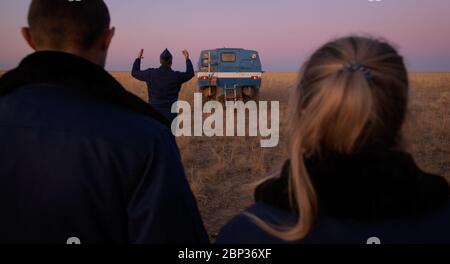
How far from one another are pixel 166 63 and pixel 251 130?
5431 millimetres

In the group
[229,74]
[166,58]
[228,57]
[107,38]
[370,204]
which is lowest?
[229,74]

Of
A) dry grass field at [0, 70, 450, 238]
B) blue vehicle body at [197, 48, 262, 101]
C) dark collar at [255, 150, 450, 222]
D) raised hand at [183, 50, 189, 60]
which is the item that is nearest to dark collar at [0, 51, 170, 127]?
dark collar at [255, 150, 450, 222]

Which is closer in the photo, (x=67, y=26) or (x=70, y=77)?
(x=70, y=77)

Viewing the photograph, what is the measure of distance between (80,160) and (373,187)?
1.00 meters

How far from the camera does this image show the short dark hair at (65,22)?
1690mm

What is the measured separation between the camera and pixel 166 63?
6355 mm

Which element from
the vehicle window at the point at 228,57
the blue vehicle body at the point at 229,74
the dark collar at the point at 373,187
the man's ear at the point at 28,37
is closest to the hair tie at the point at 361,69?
the dark collar at the point at 373,187

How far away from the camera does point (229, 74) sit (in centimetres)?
1645

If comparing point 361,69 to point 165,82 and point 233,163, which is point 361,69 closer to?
point 165,82

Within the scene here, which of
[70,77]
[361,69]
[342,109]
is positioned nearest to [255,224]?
[342,109]

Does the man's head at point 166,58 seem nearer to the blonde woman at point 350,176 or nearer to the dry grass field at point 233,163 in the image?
the dry grass field at point 233,163

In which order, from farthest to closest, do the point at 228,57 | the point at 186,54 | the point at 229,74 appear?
the point at 228,57, the point at 229,74, the point at 186,54

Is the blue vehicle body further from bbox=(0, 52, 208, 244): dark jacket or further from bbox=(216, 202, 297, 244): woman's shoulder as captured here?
bbox=(216, 202, 297, 244): woman's shoulder
